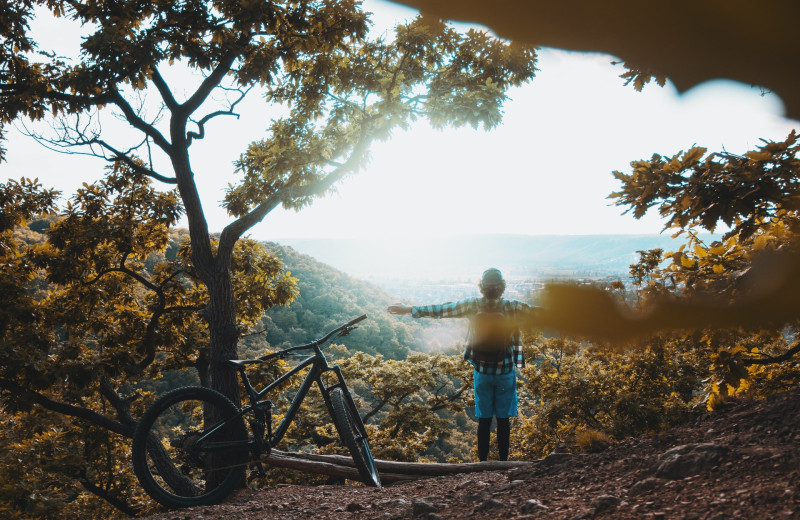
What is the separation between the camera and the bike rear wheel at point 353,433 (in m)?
4.01

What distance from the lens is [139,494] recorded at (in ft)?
42.2

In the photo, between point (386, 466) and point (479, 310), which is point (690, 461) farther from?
point (386, 466)

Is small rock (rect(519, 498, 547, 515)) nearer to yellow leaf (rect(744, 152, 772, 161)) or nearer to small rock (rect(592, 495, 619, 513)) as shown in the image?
small rock (rect(592, 495, 619, 513))

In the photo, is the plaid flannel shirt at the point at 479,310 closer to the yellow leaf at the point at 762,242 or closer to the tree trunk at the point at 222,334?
the yellow leaf at the point at 762,242

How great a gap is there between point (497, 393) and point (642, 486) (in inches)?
88.1

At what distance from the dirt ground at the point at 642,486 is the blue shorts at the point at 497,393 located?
35.8 inches

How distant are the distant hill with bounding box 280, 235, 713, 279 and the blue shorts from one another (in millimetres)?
1032

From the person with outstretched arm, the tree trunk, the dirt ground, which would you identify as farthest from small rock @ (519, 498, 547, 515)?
the tree trunk

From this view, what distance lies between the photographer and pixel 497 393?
4332mm

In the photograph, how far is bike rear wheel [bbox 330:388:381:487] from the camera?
4.01 meters

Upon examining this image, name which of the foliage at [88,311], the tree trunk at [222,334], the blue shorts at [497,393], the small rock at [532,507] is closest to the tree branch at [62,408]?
the foliage at [88,311]

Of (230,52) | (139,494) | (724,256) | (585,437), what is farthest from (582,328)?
(139,494)

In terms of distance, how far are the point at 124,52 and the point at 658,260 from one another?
729cm

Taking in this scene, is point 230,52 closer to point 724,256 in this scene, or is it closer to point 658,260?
point 724,256
